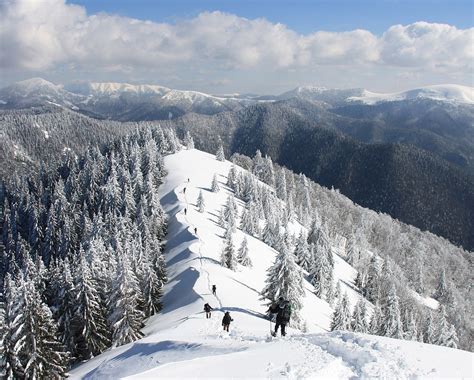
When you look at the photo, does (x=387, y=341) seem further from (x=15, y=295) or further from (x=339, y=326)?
(x=339, y=326)

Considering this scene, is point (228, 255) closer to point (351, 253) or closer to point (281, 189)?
point (351, 253)

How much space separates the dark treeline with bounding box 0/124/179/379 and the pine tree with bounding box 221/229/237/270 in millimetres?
8558

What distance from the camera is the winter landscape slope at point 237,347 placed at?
16.7 meters

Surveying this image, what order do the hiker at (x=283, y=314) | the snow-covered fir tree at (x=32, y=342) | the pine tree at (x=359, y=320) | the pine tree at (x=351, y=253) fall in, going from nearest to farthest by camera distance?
the hiker at (x=283, y=314) → the snow-covered fir tree at (x=32, y=342) → the pine tree at (x=359, y=320) → the pine tree at (x=351, y=253)

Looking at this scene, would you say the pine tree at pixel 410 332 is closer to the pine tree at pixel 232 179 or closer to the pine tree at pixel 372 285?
the pine tree at pixel 372 285

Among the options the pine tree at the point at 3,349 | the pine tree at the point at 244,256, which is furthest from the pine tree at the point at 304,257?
the pine tree at the point at 3,349

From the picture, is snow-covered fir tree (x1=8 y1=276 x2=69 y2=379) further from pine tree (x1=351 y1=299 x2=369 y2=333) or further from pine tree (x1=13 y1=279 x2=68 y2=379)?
pine tree (x1=351 y1=299 x2=369 y2=333)

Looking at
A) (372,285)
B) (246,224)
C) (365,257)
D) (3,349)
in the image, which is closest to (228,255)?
(3,349)

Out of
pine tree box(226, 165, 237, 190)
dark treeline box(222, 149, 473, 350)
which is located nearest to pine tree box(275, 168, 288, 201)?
dark treeline box(222, 149, 473, 350)

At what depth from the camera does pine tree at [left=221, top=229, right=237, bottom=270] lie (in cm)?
5803

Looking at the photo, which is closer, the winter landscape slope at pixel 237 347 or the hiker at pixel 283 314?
the winter landscape slope at pixel 237 347

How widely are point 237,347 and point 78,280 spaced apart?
2317 cm

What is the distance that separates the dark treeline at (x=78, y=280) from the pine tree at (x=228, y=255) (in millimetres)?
8558

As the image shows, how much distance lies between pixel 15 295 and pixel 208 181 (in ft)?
311
